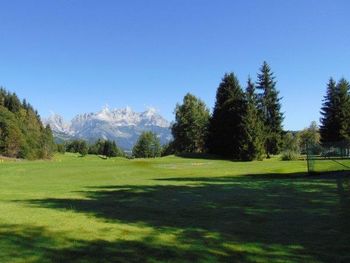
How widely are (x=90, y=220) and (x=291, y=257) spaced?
512 cm

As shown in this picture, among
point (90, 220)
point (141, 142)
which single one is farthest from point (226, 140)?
point (141, 142)

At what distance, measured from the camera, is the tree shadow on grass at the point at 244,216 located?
8.30 meters

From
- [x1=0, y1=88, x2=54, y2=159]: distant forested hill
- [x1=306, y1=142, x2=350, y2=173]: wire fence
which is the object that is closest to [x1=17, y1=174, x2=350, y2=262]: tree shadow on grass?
[x1=306, y1=142, x2=350, y2=173]: wire fence

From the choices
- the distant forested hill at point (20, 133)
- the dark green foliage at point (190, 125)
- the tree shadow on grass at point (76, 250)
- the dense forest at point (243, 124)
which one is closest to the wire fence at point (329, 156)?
the dense forest at point (243, 124)

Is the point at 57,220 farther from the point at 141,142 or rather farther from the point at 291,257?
the point at 141,142

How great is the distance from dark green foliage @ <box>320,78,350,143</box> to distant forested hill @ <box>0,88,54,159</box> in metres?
80.0

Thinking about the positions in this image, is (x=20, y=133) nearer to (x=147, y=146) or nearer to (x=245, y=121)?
(x=147, y=146)

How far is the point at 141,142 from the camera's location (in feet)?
572

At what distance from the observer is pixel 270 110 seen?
79.4 metres

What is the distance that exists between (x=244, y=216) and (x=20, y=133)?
406 feet

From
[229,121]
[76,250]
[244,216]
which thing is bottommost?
[76,250]

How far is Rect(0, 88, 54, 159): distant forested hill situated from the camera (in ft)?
403

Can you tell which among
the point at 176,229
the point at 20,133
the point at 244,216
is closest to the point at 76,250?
the point at 176,229

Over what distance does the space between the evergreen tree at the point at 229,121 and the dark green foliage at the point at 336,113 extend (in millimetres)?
18096
